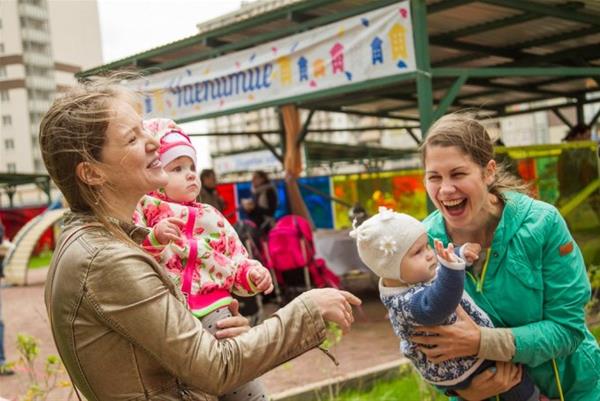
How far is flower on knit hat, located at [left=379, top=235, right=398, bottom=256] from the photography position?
2.20 meters

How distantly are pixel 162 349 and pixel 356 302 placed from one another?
1.84ft

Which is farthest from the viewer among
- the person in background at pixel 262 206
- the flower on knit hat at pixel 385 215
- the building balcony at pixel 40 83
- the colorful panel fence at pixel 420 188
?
A: the building balcony at pixel 40 83

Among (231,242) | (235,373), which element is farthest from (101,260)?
(231,242)

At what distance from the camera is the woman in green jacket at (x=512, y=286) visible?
218cm

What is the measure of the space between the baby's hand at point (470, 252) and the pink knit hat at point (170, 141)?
1.06m

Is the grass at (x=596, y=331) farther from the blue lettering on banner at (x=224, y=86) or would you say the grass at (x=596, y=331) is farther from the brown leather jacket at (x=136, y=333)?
the brown leather jacket at (x=136, y=333)

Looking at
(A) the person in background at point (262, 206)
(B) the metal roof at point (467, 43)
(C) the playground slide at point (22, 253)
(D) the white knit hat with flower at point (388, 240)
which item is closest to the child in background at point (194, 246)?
(D) the white knit hat with flower at point (388, 240)

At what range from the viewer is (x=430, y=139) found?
2445 millimetres

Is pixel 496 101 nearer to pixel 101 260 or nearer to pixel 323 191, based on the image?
pixel 323 191

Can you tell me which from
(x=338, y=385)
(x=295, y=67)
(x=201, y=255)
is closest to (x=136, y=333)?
(x=201, y=255)

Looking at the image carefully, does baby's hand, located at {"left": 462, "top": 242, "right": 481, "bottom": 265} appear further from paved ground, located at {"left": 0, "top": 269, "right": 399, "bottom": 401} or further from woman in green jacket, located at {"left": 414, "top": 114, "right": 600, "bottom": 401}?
paved ground, located at {"left": 0, "top": 269, "right": 399, "bottom": 401}

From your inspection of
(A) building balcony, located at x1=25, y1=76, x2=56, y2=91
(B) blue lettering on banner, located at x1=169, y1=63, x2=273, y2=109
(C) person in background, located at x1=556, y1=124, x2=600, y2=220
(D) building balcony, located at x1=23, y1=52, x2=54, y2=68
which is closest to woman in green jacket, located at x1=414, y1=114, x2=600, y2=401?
(C) person in background, located at x1=556, y1=124, x2=600, y2=220

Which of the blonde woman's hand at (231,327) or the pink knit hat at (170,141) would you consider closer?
the blonde woman's hand at (231,327)

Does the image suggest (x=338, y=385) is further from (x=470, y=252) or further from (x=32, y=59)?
(x=32, y=59)
